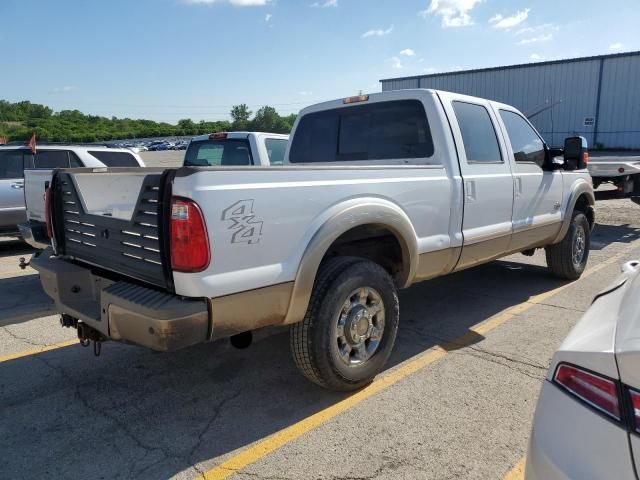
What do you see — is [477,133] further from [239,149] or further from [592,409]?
[239,149]

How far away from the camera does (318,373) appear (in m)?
3.19

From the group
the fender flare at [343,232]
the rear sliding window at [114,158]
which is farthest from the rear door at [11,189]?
the fender flare at [343,232]

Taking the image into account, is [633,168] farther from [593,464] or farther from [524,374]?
[593,464]

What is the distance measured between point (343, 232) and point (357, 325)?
649mm

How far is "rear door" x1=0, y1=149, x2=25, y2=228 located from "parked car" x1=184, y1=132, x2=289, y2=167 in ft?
9.51

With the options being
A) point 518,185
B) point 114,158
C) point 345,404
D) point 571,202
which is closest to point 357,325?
point 345,404

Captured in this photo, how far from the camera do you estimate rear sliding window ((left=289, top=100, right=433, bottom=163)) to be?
Answer: 14.0 ft

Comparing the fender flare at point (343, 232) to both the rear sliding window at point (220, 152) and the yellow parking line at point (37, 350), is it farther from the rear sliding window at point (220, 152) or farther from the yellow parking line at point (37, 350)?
the rear sliding window at point (220, 152)

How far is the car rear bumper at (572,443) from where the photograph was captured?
1.47 m

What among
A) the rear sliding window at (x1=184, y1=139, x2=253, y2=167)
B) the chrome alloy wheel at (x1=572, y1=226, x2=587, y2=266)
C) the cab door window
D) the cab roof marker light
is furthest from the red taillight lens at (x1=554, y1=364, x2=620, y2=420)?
the rear sliding window at (x1=184, y1=139, x2=253, y2=167)

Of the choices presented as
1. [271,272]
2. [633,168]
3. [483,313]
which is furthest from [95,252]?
[633,168]

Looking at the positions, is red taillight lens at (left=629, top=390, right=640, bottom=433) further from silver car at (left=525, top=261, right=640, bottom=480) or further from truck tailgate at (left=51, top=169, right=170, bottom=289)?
truck tailgate at (left=51, top=169, right=170, bottom=289)

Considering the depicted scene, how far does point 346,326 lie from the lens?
3324mm

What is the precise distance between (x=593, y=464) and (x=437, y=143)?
9.85 feet
